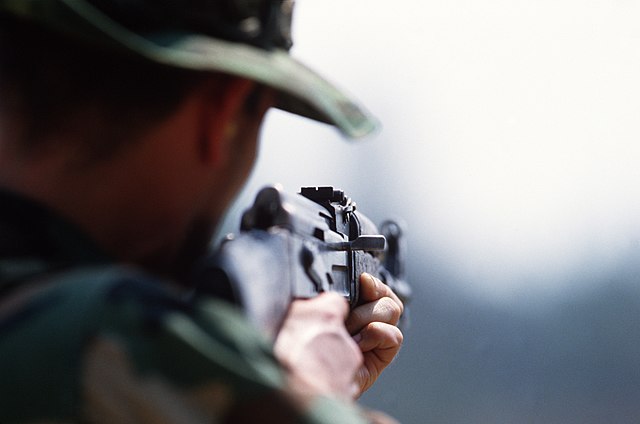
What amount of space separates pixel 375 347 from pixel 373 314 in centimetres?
9

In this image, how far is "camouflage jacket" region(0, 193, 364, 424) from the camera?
4.19ft

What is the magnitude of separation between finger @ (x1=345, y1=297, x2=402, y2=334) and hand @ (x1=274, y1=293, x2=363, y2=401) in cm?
98

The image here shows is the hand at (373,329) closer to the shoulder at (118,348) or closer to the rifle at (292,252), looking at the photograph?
the rifle at (292,252)

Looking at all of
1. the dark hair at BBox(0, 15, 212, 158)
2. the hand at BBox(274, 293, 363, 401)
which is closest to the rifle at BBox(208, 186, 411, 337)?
the hand at BBox(274, 293, 363, 401)

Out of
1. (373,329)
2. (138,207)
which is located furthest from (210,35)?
(373,329)

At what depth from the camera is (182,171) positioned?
5.10 feet

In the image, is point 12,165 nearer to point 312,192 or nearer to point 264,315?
point 264,315

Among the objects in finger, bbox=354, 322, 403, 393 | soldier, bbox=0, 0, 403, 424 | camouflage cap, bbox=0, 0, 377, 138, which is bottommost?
finger, bbox=354, 322, 403, 393

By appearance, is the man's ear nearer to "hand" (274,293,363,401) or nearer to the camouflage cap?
the camouflage cap

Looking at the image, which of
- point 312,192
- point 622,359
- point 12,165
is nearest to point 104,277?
point 12,165

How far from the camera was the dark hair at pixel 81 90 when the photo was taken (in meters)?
1.49

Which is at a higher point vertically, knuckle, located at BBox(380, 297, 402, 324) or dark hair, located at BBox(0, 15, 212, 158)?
dark hair, located at BBox(0, 15, 212, 158)

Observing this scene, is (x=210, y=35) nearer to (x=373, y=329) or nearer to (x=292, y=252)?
(x=292, y=252)

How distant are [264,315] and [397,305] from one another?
4.76 ft
